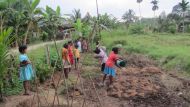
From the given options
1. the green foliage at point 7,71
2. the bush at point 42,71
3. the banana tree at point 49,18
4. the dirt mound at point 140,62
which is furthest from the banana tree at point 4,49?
the banana tree at point 49,18

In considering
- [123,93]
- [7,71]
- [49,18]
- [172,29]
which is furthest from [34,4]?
[172,29]

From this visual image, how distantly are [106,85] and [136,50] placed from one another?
428 inches

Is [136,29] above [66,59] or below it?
below

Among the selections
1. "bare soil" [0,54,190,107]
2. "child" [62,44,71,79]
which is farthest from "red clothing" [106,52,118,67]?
"child" [62,44,71,79]

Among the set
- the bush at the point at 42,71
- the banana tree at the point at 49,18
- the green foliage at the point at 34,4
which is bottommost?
the bush at the point at 42,71

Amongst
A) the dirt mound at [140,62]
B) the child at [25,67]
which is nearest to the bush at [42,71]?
the child at [25,67]

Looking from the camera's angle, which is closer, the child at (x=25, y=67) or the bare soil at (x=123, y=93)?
the bare soil at (x=123, y=93)

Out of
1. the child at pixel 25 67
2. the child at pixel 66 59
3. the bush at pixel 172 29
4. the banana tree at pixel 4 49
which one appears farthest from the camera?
the bush at pixel 172 29

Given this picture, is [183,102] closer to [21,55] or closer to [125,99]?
[125,99]

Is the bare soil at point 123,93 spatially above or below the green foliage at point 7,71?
below

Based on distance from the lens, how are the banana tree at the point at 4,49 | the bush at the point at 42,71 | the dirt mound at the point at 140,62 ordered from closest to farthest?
the banana tree at the point at 4,49
the bush at the point at 42,71
the dirt mound at the point at 140,62

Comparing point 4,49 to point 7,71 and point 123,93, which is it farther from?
point 123,93

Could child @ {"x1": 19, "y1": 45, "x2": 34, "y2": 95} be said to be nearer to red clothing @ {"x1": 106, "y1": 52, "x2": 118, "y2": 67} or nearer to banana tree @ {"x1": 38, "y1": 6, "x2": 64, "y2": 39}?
red clothing @ {"x1": 106, "y1": 52, "x2": 118, "y2": 67}

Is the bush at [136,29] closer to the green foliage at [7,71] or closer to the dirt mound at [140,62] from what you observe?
the dirt mound at [140,62]
